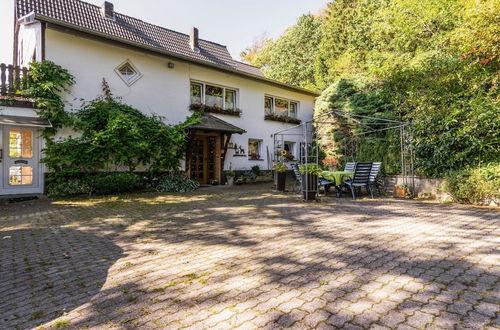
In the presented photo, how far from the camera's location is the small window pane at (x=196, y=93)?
39.8 feet

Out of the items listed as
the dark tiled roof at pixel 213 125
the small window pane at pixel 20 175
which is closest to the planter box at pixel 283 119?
the dark tiled roof at pixel 213 125

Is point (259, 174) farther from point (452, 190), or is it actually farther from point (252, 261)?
point (252, 261)

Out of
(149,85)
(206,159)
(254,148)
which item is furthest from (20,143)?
(254,148)

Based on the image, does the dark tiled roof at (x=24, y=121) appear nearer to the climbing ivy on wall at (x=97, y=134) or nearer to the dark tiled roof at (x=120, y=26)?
the climbing ivy on wall at (x=97, y=134)

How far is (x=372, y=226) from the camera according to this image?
4.84m

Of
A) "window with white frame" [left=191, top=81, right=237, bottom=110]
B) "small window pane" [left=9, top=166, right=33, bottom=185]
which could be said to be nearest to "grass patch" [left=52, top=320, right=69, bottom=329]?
"small window pane" [left=9, top=166, right=33, bottom=185]

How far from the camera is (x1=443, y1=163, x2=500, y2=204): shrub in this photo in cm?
682

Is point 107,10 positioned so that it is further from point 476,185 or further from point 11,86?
point 476,185

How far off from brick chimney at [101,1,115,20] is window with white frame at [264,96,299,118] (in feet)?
25.3

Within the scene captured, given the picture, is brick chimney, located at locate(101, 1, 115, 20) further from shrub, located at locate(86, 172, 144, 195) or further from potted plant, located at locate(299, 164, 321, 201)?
potted plant, located at locate(299, 164, 321, 201)

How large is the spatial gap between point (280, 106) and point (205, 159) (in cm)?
575

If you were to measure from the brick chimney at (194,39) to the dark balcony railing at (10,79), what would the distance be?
7060 mm

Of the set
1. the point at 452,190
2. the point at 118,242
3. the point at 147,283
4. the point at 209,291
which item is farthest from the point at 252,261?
the point at 452,190

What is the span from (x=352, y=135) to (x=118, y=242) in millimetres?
11158
